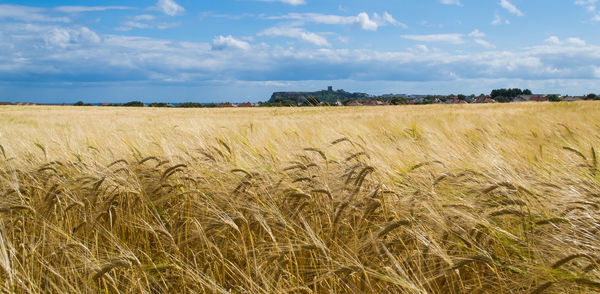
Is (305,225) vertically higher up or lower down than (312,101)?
lower down

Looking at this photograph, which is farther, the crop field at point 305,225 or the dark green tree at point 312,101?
the dark green tree at point 312,101

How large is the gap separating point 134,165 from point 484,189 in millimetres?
2216

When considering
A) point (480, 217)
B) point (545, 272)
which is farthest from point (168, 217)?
point (545, 272)

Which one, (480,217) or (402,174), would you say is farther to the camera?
(402,174)

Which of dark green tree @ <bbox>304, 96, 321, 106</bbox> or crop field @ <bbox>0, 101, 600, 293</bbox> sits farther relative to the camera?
dark green tree @ <bbox>304, 96, 321, 106</bbox>

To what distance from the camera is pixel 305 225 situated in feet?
4.71

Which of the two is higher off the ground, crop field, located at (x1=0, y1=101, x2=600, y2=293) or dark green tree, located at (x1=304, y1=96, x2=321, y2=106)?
dark green tree, located at (x1=304, y1=96, x2=321, y2=106)

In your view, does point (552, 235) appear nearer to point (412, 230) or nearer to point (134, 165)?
point (412, 230)

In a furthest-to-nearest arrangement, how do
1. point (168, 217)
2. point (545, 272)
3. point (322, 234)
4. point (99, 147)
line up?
point (99, 147), point (168, 217), point (322, 234), point (545, 272)

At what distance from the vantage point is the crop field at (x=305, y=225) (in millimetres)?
1374

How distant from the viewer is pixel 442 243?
152 cm

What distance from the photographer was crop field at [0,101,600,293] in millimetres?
1374

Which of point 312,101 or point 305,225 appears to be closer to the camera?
point 305,225

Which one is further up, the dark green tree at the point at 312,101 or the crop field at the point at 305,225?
the dark green tree at the point at 312,101
